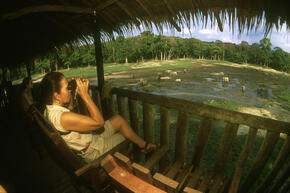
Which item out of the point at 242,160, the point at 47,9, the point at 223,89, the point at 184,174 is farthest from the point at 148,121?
the point at 223,89

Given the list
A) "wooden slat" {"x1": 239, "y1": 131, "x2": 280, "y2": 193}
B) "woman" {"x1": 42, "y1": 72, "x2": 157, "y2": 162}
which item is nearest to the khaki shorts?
"woman" {"x1": 42, "y1": 72, "x2": 157, "y2": 162}

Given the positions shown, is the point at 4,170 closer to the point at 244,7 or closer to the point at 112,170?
the point at 112,170

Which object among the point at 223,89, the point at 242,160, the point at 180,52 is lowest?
the point at 223,89

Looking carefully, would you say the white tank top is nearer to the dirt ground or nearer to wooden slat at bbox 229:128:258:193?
wooden slat at bbox 229:128:258:193

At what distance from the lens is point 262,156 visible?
164 centimetres

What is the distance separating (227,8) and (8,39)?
524 centimetres

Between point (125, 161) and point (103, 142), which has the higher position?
point (125, 161)

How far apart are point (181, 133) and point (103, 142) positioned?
1123 mm

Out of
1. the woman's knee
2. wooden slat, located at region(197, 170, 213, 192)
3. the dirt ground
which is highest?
the woman's knee

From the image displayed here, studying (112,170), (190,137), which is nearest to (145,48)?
(190,137)

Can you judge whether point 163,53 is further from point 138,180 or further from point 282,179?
point 138,180

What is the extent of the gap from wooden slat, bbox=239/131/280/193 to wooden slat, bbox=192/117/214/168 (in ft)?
1.80

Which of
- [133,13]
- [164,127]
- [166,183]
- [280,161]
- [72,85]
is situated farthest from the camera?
[133,13]

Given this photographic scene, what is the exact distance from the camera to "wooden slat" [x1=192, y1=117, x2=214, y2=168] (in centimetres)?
185
